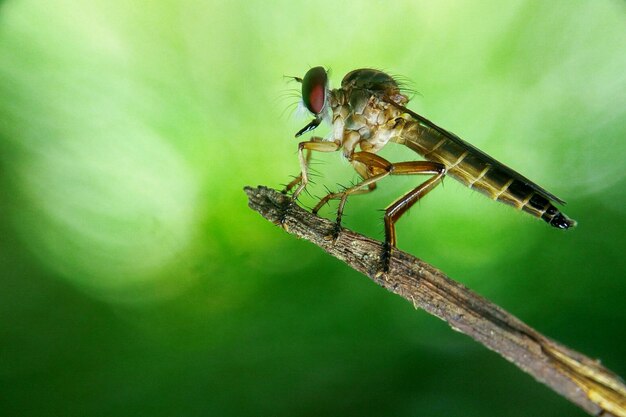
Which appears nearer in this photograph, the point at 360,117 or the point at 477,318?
the point at 477,318

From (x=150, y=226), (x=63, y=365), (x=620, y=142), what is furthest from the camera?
(x=620, y=142)

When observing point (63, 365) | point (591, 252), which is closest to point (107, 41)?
point (63, 365)

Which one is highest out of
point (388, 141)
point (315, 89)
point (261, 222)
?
point (388, 141)

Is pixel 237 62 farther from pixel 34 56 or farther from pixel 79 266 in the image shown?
pixel 79 266

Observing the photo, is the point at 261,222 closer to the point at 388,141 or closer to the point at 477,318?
the point at 388,141

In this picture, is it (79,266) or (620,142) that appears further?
(620,142)

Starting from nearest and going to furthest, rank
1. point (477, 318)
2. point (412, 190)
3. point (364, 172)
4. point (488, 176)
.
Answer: point (477, 318), point (412, 190), point (488, 176), point (364, 172)

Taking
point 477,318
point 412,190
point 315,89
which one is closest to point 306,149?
point 315,89
